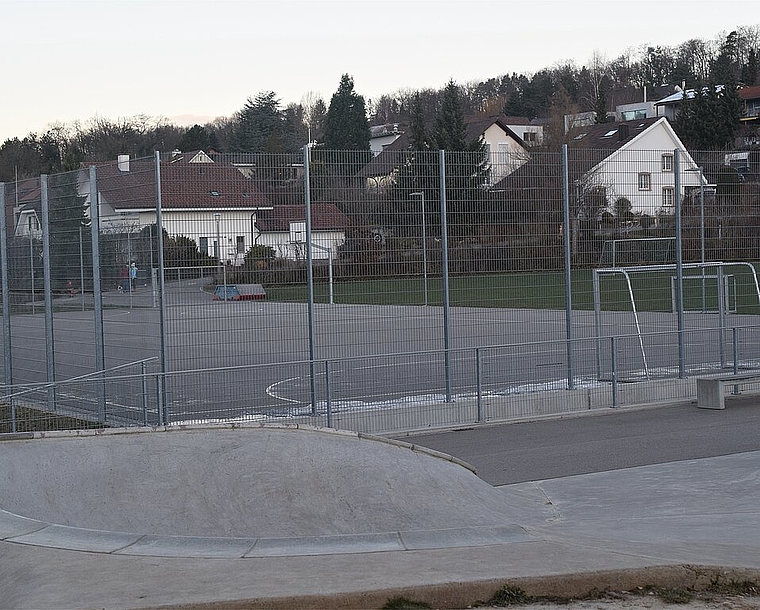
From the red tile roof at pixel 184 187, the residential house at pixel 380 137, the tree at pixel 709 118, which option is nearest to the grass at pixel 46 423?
the red tile roof at pixel 184 187

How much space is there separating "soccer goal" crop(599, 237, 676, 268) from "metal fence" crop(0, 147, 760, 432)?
0.07m

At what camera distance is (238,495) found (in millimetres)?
8172

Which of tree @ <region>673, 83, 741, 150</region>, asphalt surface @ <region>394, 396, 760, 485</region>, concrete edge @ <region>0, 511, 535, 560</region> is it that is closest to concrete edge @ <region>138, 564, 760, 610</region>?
concrete edge @ <region>0, 511, 535, 560</region>

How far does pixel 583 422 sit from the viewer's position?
14.2 meters

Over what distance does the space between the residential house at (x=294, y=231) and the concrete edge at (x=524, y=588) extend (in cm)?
808

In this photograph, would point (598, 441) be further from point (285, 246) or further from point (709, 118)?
point (709, 118)

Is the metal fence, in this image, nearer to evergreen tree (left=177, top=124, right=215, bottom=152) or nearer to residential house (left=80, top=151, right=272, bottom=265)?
residential house (left=80, top=151, right=272, bottom=265)

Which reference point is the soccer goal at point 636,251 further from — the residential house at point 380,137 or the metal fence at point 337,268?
the residential house at point 380,137

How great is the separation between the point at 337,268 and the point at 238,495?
260 inches

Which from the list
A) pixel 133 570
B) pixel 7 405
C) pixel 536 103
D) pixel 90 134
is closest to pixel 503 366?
pixel 7 405

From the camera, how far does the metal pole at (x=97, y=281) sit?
1355cm

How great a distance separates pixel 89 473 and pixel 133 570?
7.02ft

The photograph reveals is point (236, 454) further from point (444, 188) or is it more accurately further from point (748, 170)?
point (748, 170)

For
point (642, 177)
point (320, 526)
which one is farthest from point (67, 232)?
point (642, 177)
